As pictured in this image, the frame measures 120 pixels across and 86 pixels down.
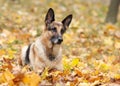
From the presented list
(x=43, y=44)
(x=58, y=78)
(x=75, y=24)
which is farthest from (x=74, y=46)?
(x=58, y=78)

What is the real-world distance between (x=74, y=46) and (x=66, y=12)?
7626 mm

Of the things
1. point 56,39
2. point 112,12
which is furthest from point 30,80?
point 112,12

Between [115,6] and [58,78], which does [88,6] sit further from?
[58,78]

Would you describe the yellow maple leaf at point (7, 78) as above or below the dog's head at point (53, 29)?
below

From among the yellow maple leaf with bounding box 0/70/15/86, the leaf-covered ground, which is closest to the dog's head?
the leaf-covered ground

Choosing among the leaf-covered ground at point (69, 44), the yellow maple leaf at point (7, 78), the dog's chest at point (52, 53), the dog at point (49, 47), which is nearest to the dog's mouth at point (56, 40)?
the dog at point (49, 47)

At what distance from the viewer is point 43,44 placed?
898 centimetres

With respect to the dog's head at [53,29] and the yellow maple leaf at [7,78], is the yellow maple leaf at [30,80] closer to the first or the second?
the yellow maple leaf at [7,78]

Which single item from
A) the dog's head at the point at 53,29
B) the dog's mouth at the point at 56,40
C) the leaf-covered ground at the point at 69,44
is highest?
the dog's head at the point at 53,29

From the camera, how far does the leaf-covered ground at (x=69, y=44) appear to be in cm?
696

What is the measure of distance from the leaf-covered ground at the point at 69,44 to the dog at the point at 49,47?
0.23 metres

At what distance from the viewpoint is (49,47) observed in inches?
353

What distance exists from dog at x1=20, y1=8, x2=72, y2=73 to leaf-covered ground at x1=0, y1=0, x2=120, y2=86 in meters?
0.23

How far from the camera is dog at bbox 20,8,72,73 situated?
8797 millimetres
